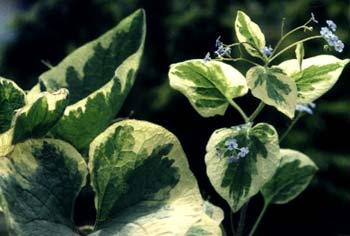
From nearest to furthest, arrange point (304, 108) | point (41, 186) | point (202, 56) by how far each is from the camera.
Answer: point (41, 186)
point (304, 108)
point (202, 56)

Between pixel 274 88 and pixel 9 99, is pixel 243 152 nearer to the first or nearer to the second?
pixel 274 88

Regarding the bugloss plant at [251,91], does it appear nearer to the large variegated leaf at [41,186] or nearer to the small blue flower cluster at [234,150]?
the small blue flower cluster at [234,150]

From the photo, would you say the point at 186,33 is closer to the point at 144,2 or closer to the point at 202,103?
the point at 144,2

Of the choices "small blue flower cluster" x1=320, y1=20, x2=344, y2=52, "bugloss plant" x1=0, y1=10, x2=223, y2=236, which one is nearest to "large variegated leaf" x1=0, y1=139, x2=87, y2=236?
"bugloss plant" x1=0, y1=10, x2=223, y2=236

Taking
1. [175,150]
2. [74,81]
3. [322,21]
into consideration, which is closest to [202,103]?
[175,150]

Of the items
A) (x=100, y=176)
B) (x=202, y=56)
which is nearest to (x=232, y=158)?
(x=100, y=176)

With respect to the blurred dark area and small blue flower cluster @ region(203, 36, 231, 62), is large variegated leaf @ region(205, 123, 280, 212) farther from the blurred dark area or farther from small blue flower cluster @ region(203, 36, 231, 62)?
the blurred dark area
